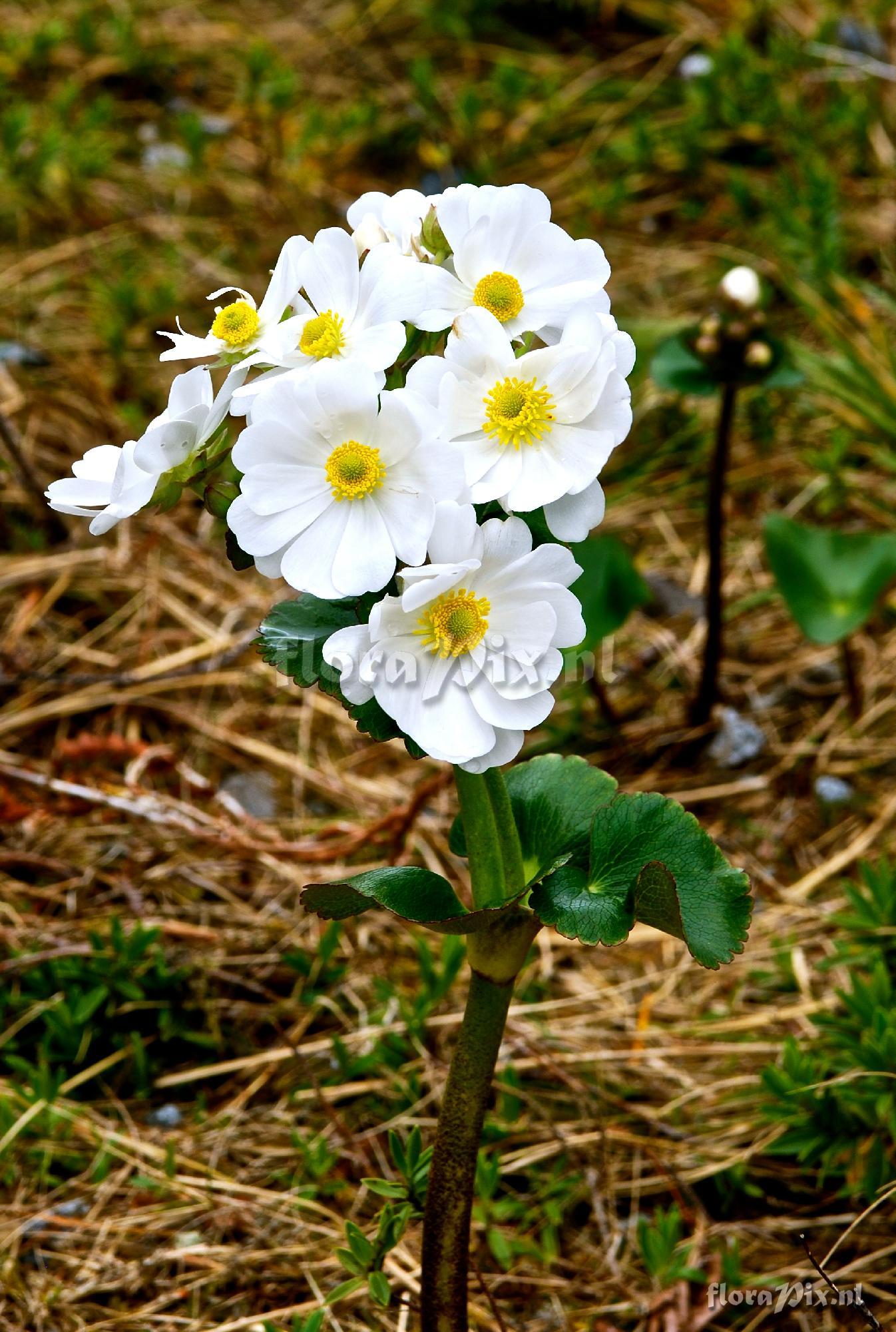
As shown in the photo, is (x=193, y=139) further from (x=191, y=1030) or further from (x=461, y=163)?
(x=191, y=1030)

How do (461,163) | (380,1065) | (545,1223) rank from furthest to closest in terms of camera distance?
(461,163)
(380,1065)
(545,1223)

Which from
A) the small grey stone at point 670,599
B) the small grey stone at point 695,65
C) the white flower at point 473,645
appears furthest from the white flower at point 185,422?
the small grey stone at point 695,65

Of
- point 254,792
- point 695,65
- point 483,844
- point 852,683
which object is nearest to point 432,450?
point 483,844

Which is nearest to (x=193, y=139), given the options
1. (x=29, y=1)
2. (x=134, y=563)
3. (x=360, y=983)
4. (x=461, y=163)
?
(x=461, y=163)

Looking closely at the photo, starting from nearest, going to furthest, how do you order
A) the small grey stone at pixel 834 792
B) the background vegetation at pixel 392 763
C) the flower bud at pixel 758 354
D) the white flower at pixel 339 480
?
the white flower at pixel 339 480 < the background vegetation at pixel 392 763 < the flower bud at pixel 758 354 < the small grey stone at pixel 834 792

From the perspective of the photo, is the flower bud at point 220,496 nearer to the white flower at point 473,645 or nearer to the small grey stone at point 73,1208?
the white flower at point 473,645

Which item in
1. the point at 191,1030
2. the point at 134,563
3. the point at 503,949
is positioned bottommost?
the point at 191,1030
